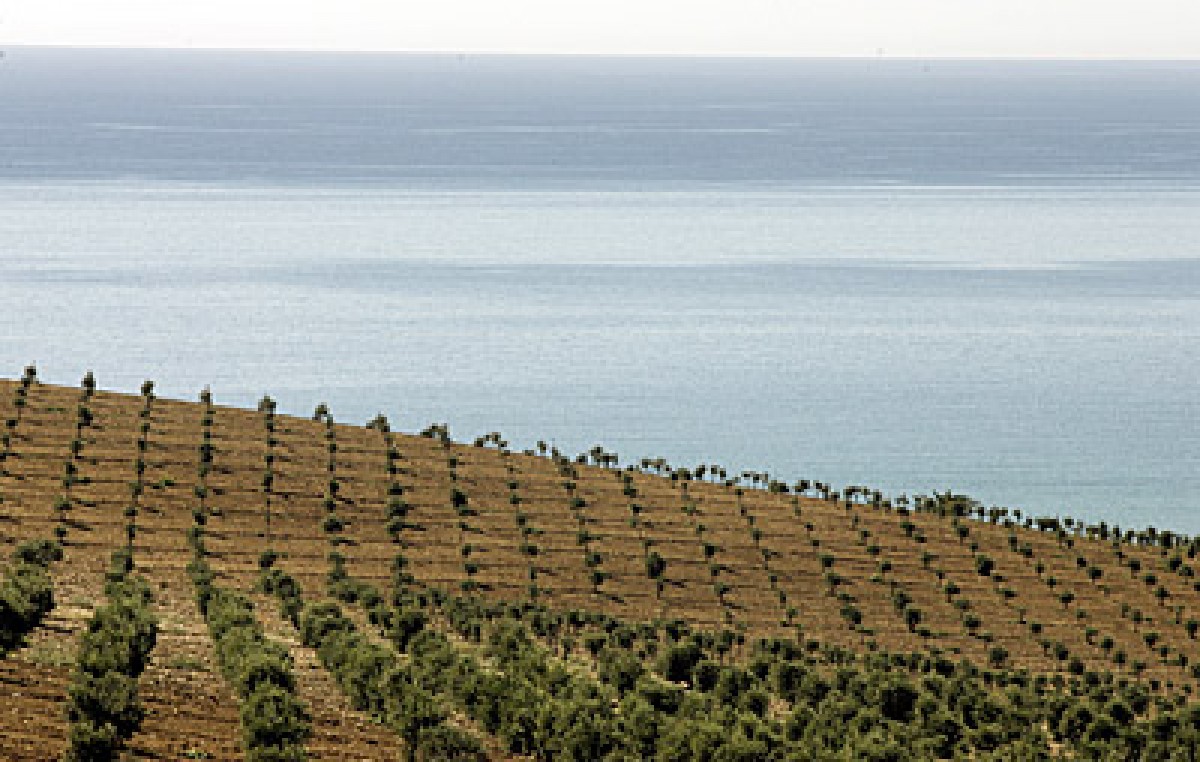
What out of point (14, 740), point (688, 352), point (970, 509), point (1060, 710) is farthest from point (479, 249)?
point (14, 740)

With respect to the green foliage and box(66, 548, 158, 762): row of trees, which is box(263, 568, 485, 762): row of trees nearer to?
the green foliage

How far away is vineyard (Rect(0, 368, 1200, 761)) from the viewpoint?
26.0 meters

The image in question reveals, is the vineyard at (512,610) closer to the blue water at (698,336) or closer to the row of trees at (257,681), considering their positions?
the row of trees at (257,681)

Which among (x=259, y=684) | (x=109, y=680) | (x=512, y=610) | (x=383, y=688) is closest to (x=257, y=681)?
(x=259, y=684)

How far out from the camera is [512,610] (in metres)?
44.6

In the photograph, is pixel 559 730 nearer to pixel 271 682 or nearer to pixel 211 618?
pixel 271 682

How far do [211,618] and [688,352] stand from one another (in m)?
87.3

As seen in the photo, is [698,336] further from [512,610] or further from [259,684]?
[259,684]

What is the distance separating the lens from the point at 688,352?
119625 mm

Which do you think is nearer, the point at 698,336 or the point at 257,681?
the point at 257,681

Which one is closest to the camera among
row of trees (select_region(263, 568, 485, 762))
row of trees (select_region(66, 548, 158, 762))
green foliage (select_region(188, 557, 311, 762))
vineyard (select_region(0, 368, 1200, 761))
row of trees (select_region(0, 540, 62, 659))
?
row of trees (select_region(66, 548, 158, 762))

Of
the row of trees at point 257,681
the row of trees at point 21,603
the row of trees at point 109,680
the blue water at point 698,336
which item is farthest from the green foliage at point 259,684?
the blue water at point 698,336

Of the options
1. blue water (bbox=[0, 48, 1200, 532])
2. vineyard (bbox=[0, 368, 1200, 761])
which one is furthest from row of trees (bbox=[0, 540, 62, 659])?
blue water (bbox=[0, 48, 1200, 532])

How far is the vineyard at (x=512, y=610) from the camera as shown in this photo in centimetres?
2598
